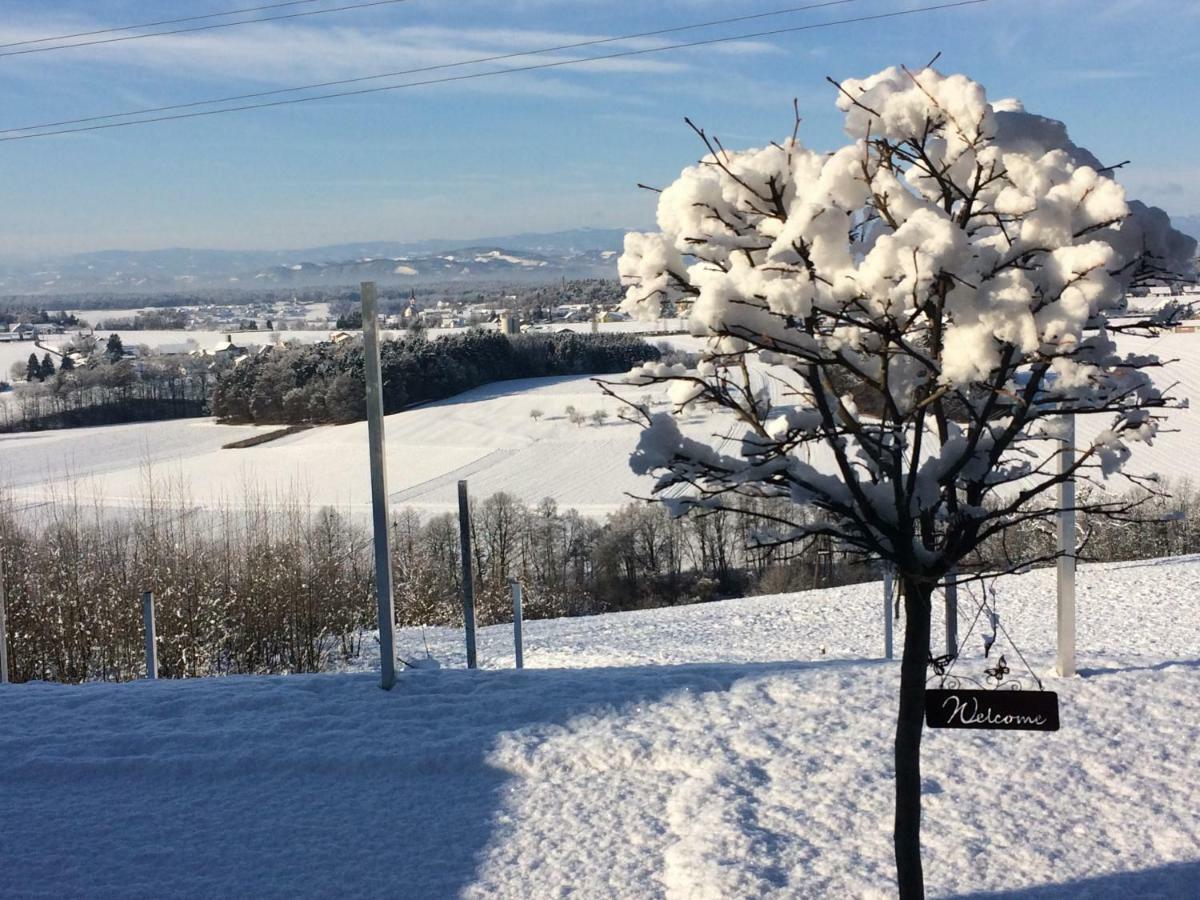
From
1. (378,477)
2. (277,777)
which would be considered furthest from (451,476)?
(277,777)

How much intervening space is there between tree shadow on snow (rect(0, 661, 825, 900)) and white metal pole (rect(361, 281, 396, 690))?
0.65ft

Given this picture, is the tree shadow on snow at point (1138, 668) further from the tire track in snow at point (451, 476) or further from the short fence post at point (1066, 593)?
the tire track in snow at point (451, 476)

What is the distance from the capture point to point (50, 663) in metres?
12.0

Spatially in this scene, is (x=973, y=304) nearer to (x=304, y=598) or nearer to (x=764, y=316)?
(x=764, y=316)

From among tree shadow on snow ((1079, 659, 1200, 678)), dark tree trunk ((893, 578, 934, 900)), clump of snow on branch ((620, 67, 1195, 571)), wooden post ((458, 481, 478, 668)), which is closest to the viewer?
clump of snow on branch ((620, 67, 1195, 571))

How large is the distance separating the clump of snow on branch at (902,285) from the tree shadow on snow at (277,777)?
1.85 m

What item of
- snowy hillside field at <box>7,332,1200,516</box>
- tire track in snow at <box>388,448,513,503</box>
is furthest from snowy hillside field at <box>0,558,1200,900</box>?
tire track in snow at <box>388,448,513,503</box>

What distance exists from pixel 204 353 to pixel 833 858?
3197 cm

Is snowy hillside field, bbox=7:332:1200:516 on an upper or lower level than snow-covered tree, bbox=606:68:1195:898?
lower

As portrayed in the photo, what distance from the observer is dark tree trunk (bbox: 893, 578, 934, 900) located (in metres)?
2.94

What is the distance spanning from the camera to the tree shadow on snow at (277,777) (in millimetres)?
3689

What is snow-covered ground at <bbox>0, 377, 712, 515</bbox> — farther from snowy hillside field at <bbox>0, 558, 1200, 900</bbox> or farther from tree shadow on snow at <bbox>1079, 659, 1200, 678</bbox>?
tree shadow on snow at <bbox>1079, 659, 1200, 678</bbox>

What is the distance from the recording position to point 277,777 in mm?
4465

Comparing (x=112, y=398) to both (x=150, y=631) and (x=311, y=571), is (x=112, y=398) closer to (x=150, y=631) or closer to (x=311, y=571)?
(x=311, y=571)
